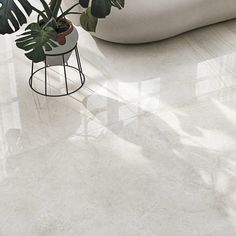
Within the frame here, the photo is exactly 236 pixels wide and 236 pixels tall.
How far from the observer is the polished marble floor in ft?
8.27

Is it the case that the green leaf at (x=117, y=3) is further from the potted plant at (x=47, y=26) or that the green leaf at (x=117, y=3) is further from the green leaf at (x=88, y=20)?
the green leaf at (x=88, y=20)

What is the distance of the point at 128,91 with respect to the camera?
316 cm

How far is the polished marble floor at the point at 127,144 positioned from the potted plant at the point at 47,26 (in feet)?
1.16

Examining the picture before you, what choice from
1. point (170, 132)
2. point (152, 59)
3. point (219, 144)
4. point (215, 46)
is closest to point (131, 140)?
point (170, 132)

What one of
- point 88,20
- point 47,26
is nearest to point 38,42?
point 47,26

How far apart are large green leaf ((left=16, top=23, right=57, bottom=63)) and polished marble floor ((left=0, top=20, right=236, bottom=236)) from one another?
409 millimetres

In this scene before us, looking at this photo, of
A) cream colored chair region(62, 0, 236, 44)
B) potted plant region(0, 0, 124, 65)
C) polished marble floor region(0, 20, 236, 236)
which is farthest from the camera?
cream colored chair region(62, 0, 236, 44)

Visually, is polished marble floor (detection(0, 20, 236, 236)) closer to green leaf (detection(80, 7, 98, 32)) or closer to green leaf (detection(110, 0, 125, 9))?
green leaf (detection(80, 7, 98, 32))

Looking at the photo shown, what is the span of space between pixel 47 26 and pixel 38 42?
16cm

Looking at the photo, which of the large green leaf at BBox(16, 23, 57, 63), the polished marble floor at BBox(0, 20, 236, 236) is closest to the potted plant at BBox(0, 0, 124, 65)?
the large green leaf at BBox(16, 23, 57, 63)

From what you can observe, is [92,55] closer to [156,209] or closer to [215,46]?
[215,46]

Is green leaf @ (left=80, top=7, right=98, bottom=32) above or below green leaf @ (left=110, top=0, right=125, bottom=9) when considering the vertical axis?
below

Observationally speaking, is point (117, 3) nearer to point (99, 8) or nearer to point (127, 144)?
point (99, 8)

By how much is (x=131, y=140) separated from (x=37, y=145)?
466 millimetres
